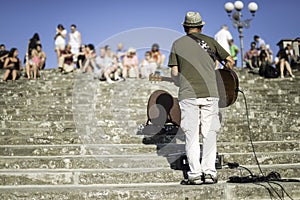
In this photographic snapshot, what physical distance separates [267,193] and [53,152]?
9.54 ft

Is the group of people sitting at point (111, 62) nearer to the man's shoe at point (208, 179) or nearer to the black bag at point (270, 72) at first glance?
the black bag at point (270, 72)

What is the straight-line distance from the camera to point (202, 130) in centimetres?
389

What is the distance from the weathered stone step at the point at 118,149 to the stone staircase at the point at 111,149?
0.04 feet

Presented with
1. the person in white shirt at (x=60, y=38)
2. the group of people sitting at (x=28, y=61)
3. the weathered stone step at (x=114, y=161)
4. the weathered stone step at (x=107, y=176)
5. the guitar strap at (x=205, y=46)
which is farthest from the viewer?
the person in white shirt at (x=60, y=38)

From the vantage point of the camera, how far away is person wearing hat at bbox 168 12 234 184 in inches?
149

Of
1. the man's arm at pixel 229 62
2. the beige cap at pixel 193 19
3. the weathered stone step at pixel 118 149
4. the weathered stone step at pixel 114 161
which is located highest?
A: the beige cap at pixel 193 19

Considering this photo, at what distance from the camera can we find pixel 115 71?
11.4 meters

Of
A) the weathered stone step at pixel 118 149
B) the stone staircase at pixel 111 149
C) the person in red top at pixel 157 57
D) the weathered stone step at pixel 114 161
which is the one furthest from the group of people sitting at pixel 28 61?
the weathered stone step at pixel 114 161

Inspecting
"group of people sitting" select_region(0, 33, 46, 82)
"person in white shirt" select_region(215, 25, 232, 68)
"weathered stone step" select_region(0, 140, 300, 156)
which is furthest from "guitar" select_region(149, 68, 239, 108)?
"person in white shirt" select_region(215, 25, 232, 68)

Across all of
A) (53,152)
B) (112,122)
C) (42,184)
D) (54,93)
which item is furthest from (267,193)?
(54,93)

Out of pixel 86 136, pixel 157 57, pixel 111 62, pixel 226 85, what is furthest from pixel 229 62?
pixel 157 57

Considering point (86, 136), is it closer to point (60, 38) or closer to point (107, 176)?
point (107, 176)

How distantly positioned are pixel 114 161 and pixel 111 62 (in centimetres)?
719

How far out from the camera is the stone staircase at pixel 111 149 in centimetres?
357
